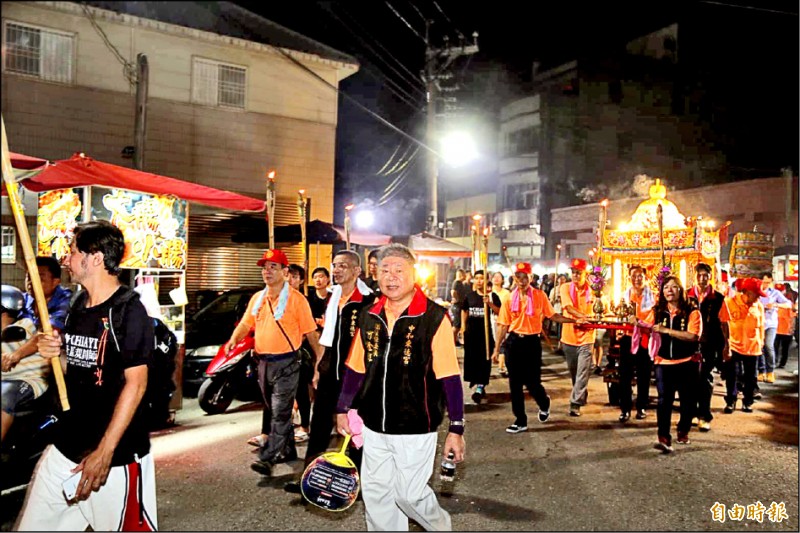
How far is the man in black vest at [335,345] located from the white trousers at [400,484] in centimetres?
141

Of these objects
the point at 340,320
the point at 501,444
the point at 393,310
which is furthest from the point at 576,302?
the point at 393,310

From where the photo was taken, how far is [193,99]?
15.3m

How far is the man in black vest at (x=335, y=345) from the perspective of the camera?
16.5 feet

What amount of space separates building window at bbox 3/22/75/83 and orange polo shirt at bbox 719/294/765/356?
1530 cm

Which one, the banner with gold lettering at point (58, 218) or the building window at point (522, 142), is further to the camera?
the building window at point (522, 142)

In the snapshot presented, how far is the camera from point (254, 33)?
16.4 meters

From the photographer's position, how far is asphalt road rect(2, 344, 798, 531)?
14.9ft

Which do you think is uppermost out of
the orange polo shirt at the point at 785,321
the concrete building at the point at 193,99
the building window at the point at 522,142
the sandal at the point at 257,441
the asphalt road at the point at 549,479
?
the building window at the point at 522,142

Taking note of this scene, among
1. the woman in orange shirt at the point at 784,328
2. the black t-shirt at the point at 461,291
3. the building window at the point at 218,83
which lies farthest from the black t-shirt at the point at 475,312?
the building window at the point at 218,83

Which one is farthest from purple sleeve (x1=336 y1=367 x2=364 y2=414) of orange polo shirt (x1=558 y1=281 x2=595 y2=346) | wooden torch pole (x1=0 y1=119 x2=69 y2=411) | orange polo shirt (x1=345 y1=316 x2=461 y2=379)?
orange polo shirt (x1=558 y1=281 x2=595 y2=346)

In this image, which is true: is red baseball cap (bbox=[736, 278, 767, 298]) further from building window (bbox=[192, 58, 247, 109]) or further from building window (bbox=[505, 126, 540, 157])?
building window (bbox=[505, 126, 540, 157])

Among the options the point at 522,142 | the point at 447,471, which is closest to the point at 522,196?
the point at 522,142

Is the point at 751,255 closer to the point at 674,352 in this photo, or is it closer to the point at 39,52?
the point at 674,352

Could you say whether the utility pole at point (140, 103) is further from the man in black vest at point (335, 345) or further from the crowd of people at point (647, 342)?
Result: the man in black vest at point (335, 345)
